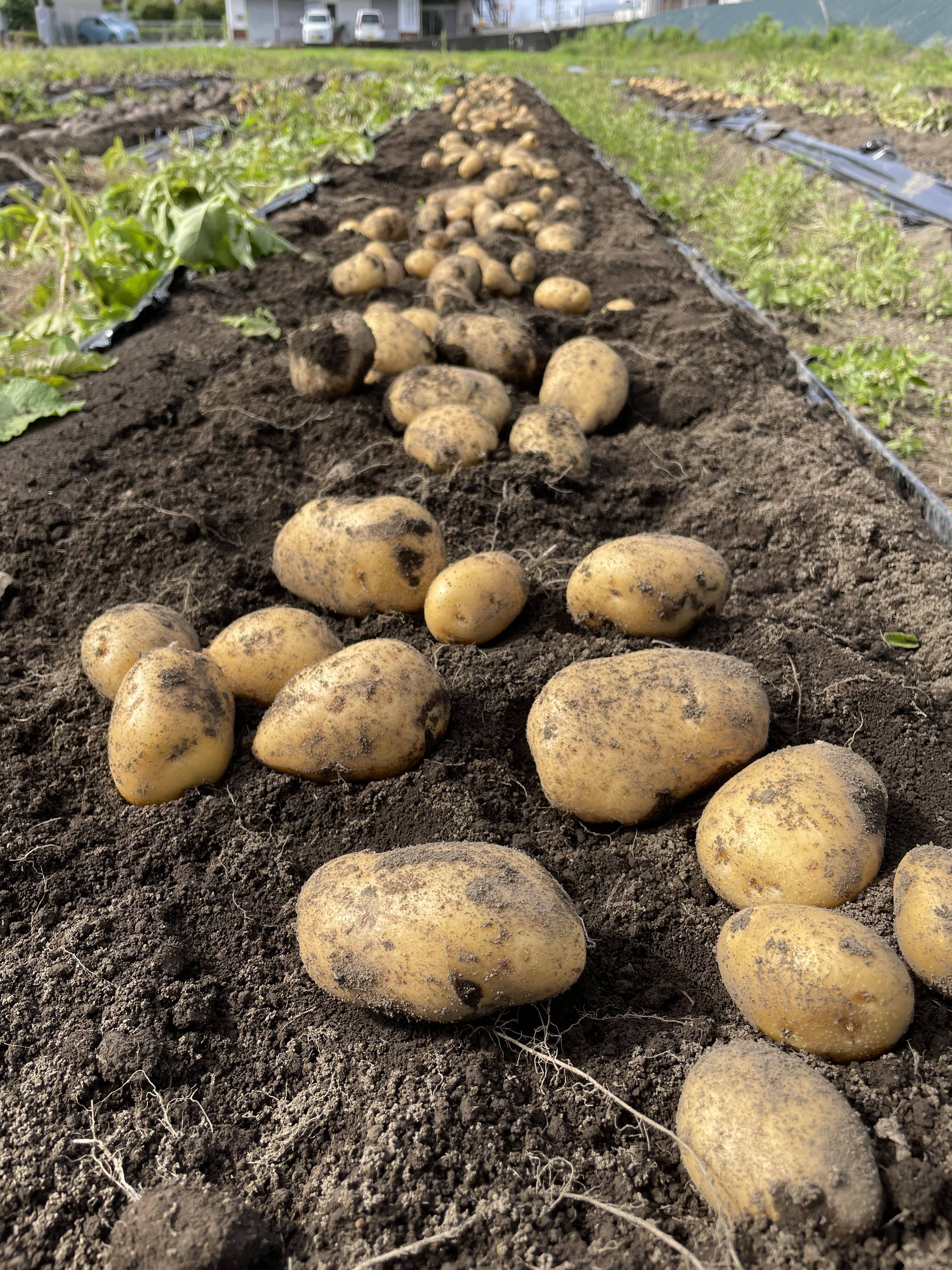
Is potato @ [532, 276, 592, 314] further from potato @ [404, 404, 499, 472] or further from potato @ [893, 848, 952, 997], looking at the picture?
potato @ [893, 848, 952, 997]

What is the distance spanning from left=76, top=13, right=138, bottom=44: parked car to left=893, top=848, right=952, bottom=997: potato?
48403 mm

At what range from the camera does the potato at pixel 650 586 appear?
7.38 feet

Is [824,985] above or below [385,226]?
below

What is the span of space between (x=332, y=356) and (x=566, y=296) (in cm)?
184

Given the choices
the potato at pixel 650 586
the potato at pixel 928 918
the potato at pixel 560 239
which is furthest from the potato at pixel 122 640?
the potato at pixel 560 239

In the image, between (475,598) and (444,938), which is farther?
(475,598)

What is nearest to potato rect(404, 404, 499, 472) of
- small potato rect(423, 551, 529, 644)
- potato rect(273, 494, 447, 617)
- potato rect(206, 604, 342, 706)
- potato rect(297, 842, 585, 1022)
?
potato rect(273, 494, 447, 617)

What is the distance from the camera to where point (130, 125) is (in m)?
13.6

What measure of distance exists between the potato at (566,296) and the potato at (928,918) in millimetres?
4009

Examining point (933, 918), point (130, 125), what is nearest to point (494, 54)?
point (130, 125)

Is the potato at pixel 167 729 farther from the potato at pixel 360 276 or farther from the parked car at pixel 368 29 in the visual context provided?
the parked car at pixel 368 29

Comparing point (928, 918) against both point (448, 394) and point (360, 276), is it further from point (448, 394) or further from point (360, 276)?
point (360, 276)

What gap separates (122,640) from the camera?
220cm

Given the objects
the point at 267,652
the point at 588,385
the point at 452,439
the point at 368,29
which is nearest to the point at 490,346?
the point at 588,385
